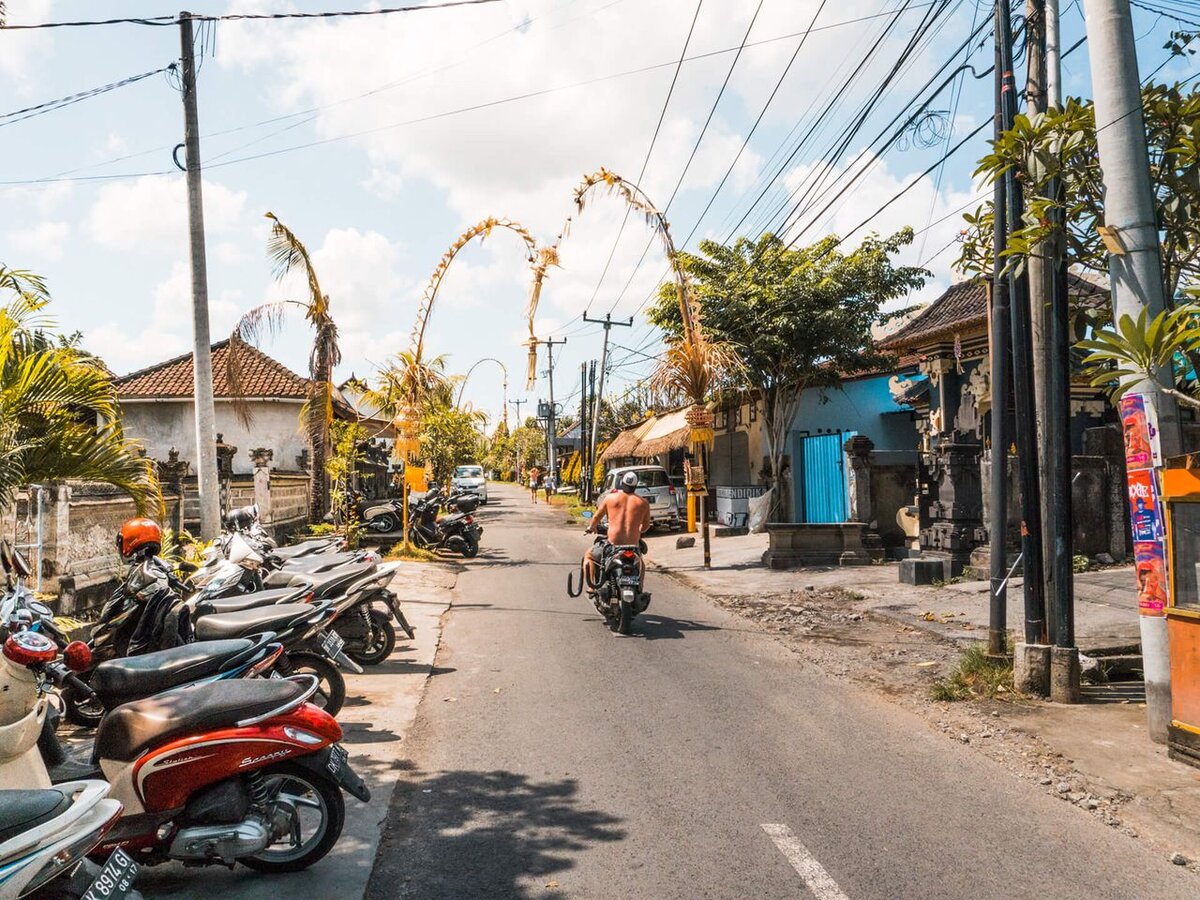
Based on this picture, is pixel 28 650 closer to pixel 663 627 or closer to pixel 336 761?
pixel 336 761

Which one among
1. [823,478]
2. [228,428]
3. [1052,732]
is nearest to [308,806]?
[1052,732]

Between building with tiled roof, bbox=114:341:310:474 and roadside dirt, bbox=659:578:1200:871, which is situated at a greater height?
building with tiled roof, bbox=114:341:310:474

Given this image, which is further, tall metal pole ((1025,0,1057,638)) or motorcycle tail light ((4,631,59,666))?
tall metal pole ((1025,0,1057,638))

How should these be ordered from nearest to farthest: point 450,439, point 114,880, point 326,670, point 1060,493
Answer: point 114,880 < point 326,670 < point 1060,493 < point 450,439

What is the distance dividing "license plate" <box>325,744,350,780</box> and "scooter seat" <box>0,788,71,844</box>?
1.28m

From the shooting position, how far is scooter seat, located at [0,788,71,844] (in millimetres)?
2434

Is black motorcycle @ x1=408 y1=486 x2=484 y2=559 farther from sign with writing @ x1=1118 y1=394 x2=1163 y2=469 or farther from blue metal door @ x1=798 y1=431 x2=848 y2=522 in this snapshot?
sign with writing @ x1=1118 y1=394 x2=1163 y2=469

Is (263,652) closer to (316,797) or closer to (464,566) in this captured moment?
(316,797)

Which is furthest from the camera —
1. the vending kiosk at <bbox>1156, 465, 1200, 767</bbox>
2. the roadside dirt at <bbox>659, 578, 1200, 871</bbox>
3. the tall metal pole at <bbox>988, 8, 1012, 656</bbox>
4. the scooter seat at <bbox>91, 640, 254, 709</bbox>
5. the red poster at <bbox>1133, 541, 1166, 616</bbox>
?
the tall metal pole at <bbox>988, 8, 1012, 656</bbox>

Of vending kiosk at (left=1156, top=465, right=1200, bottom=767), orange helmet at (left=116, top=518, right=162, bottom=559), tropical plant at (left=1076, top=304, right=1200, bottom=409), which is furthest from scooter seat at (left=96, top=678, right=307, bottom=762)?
vending kiosk at (left=1156, top=465, right=1200, bottom=767)

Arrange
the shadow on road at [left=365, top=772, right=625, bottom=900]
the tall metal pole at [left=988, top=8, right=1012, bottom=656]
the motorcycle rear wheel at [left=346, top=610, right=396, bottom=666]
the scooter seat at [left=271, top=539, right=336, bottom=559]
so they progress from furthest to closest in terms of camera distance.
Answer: the scooter seat at [left=271, top=539, right=336, bottom=559] < the motorcycle rear wheel at [left=346, top=610, right=396, bottom=666] < the tall metal pole at [left=988, top=8, right=1012, bottom=656] < the shadow on road at [left=365, top=772, right=625, bottom=900]

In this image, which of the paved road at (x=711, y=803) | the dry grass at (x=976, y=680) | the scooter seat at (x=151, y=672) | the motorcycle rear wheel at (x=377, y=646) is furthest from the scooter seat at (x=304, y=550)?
the dry grass at (x=976, y=680)

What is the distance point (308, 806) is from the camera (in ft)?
12.8

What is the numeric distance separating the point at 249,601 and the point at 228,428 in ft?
67.5
